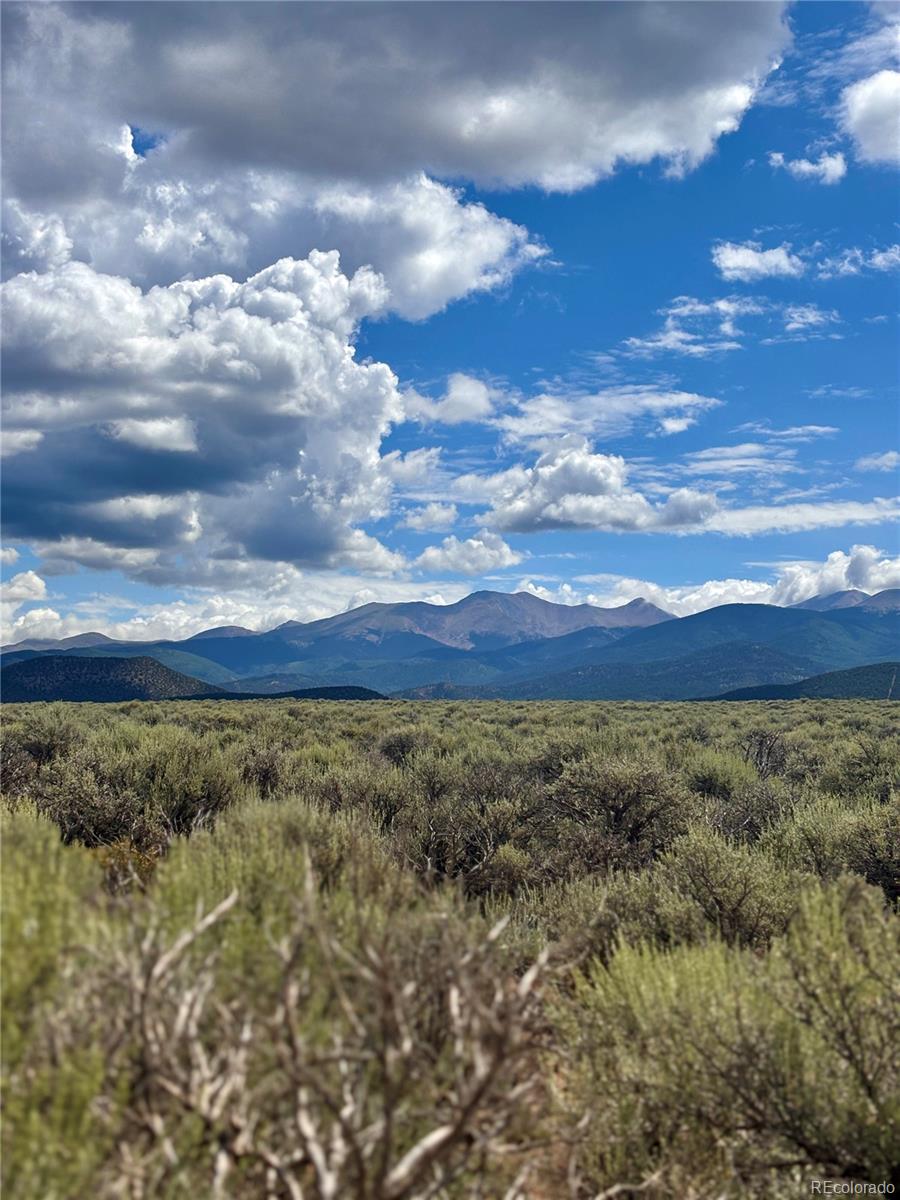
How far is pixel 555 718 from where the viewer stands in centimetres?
3400

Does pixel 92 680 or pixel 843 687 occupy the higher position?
pixel 92 680

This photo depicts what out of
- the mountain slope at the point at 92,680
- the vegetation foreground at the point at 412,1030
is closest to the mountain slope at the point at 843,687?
the mountain slope at the point at 92,680

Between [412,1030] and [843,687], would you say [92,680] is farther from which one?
[412,1030]

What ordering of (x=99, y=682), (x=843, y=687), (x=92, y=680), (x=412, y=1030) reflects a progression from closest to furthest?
1. (x=412, y=1030)
2. (x=843, y=687)
3. (x=99, y=682)
4. (x=92, y=680)

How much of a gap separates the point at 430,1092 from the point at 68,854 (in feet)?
8.08

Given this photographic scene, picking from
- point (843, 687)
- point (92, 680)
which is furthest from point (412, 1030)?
point (92, 680)

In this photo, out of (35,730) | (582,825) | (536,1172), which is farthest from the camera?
(35,730)

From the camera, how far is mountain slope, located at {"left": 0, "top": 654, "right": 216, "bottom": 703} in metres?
109

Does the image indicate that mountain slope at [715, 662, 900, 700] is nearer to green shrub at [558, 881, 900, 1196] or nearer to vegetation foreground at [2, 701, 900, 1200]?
vegetation foreground at [2, 701, 900, 1200]

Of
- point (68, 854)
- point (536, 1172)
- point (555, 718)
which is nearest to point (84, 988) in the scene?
point (68, 854)

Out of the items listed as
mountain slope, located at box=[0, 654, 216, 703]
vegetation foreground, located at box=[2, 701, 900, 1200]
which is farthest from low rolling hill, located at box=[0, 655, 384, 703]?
vegetation foreground, located at box=[2, 701, 900, 1200]

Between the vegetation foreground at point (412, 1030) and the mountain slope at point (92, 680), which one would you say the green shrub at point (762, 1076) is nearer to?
the vegetation foreground at point (412, 1030)

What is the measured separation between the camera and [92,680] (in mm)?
119125

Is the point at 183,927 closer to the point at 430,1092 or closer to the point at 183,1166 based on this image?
the point at 183,1166
